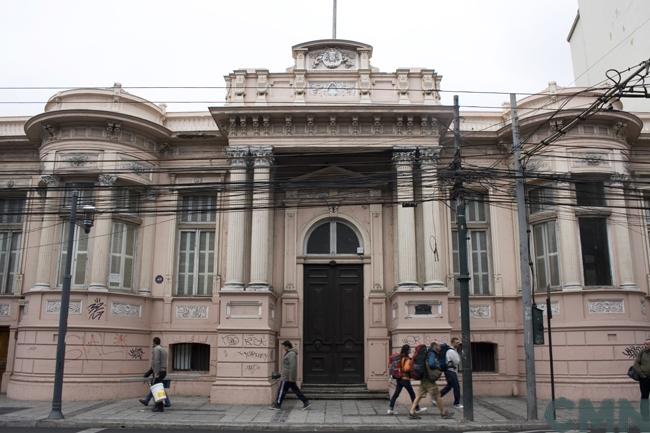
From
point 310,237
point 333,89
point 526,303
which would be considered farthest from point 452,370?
point 333,89

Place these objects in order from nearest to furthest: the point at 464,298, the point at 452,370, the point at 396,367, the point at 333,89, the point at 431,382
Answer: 1. the point at 464,298
2. the point at 431,382
3. the point at 396,367
4. the point at 452,370
5. the point at 333,89

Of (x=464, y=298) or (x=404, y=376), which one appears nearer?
(x=464, y=298)

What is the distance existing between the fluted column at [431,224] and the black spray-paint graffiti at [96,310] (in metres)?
9.40

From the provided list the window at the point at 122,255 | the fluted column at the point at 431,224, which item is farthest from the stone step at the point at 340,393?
the window at the point at 122,255

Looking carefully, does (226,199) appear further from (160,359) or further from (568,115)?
(568,115)

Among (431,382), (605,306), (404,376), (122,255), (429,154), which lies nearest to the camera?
(431,382)

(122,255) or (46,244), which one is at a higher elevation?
(46,244)

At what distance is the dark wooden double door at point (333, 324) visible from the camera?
1842 centimetres

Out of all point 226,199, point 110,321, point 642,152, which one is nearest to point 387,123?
point 226,199

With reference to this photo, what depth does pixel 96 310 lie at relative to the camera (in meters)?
17.2

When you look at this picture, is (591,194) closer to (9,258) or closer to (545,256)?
(545,256)

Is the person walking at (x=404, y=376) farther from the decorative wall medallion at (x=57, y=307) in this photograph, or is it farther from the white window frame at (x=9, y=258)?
the white window frame at (x=9, y=258)

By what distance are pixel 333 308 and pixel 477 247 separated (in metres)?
5.11

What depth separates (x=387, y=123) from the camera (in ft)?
59.4
